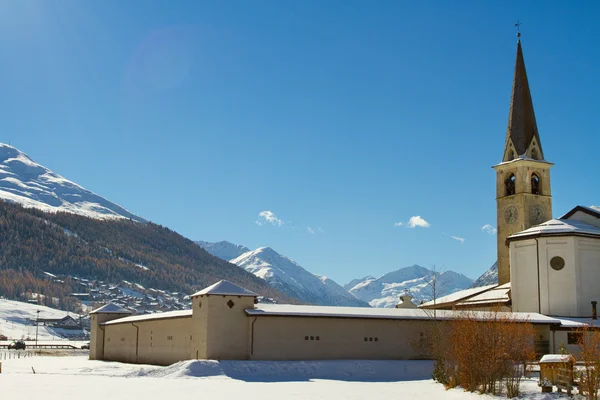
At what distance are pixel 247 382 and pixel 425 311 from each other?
53.1 ft

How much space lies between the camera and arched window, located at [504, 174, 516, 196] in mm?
72312

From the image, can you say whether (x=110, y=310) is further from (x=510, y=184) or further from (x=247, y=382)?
(x=510, y=184)

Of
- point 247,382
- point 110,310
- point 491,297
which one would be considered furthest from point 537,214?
point 247,382

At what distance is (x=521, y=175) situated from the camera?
233 ft

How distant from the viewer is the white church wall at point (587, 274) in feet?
175

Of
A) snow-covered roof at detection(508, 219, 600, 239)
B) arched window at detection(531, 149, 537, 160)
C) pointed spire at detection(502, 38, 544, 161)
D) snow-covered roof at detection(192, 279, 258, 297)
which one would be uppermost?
pointed spire at detection(502, 38, 544, 161)

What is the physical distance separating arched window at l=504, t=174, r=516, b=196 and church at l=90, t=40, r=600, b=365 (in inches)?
5.2

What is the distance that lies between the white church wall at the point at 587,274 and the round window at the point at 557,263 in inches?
43.8

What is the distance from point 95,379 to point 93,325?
25.6m

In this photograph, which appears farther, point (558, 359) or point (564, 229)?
point (564, 229)

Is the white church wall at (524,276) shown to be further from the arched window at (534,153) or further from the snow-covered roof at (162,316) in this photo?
the snow-covered roof at (162,316)

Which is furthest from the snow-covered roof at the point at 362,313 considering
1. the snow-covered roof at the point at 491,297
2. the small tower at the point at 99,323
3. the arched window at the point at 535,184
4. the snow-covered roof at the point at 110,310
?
the arched window at the point at 535,184

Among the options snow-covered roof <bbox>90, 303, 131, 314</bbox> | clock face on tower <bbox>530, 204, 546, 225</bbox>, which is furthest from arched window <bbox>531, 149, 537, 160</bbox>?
snow-covered roof <bbox>90, 303, 131, 314</bbox>

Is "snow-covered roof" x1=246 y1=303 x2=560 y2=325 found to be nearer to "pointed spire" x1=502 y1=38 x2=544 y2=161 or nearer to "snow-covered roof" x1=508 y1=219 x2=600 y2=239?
"snow-covered roof" x1=508 y1=219 x2=600 y2=239
